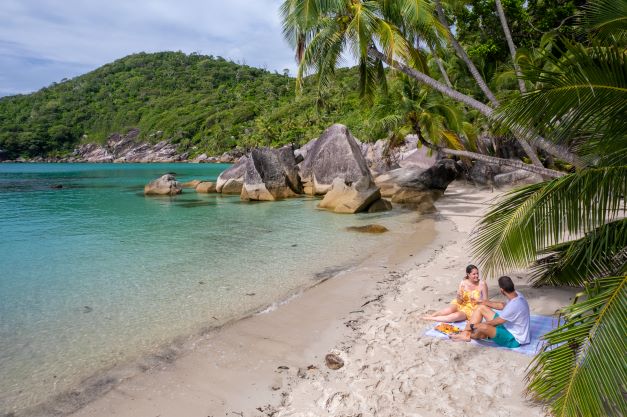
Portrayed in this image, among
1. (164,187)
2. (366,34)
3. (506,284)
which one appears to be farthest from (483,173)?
(164,187)

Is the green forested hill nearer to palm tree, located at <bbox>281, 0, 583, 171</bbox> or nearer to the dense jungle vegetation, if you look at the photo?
the dense jungle vegetation

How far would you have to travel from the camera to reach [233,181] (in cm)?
2788

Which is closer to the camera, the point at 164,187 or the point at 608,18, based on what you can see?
the point at 608,18

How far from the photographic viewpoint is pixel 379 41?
912cm

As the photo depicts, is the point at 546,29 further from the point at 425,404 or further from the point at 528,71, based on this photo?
the point at 425,404

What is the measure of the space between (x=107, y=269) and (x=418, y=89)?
13131 millimetres

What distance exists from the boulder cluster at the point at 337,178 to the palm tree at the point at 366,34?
6915 mm

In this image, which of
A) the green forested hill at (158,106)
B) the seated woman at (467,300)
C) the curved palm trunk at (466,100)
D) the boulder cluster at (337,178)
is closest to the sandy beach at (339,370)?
the seated woman at (467,300)

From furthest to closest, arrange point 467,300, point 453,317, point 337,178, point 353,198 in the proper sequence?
point 337,178, point 353,198, point 467,300, point 453,317

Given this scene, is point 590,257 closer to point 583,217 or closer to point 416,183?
point 583,217

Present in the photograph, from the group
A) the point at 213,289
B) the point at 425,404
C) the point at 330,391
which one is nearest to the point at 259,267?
the point at 213,289

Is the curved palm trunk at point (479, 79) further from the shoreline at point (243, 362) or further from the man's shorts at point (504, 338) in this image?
the shoreline at point (243, 362)

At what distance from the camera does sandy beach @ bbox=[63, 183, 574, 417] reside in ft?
13.1

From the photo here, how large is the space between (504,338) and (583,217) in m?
1.85
